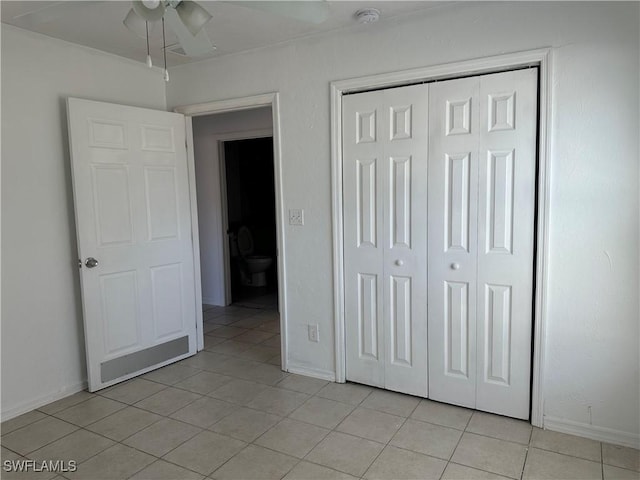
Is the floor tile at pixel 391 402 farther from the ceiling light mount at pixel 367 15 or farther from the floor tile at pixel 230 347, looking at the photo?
the ceiling light mount at pixel 367 15

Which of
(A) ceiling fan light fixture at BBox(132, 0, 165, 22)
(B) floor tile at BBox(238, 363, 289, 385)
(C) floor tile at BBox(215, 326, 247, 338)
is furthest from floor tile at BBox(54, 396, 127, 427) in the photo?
(A) ceiling fan light fixture at BBox(132, 0, 165, 22)

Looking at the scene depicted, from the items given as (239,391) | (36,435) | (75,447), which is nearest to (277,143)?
(239,391)

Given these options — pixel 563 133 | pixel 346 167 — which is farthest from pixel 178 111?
pixel 563 133

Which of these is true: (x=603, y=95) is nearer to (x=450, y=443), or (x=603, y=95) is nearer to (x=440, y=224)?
(x=440, y=224)

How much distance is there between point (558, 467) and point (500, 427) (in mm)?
384

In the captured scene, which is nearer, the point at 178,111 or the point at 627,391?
the point at 627,391

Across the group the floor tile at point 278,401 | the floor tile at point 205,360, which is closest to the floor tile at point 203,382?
the floor tile at point 205,360

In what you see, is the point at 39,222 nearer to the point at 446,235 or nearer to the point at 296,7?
the point at 296,7

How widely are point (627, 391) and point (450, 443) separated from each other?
3.03 ft

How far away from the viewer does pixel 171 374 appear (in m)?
3.33

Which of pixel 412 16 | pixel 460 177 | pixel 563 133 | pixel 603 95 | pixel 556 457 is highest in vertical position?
pixel 412 16

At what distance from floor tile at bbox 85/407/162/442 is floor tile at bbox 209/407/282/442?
1.38ft

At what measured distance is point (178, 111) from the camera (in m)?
3.58

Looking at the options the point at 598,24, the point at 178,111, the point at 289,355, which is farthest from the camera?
the point at 178,111
